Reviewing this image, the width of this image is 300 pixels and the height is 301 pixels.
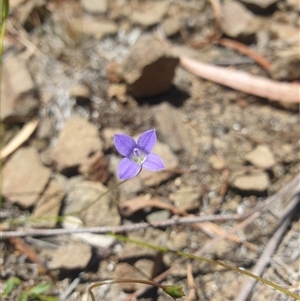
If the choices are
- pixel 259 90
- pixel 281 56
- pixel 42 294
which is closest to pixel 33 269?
pixel 42 294

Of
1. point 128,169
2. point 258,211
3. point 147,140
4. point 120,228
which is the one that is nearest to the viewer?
point 128,169

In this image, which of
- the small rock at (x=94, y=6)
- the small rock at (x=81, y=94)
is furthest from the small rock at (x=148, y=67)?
the small rock at (x=94, y=6)

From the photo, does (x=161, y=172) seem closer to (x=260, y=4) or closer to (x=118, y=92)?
(x=118, y=92)

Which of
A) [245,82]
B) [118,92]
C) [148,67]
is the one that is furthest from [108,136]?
[245,82]

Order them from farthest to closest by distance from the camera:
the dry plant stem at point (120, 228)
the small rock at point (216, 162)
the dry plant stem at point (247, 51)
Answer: the dry plant stem at point (247, 51)
the small rock at point (216, 162)
the dry plant stem at point (120, 228)

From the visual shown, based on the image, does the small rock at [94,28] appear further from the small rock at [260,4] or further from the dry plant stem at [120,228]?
the dry plant stem at [120,228]

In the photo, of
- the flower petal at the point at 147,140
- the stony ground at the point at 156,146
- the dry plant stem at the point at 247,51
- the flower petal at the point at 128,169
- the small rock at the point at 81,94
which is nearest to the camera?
the flower petal at the point at 128,169
